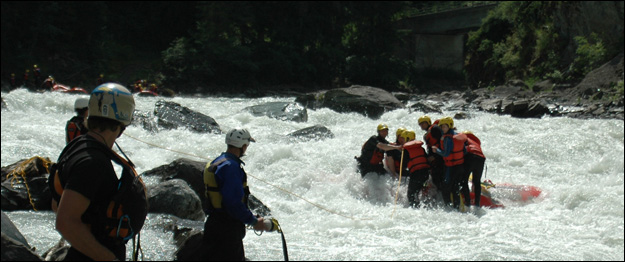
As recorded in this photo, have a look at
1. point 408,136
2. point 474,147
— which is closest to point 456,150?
point 474,147

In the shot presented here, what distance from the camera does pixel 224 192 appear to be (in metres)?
3.69

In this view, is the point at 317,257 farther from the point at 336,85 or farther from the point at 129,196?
the point at 336,85

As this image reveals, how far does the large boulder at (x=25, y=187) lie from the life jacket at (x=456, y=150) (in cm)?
517

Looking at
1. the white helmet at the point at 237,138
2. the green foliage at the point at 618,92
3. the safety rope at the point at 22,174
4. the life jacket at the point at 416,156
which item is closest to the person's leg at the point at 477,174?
the life jacket at the point at 416,156

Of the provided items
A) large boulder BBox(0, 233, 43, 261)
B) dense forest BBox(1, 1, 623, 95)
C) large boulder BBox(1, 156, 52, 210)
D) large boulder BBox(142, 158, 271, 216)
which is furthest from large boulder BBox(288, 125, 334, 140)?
dense forest BBox(1, 1, 623, 95)

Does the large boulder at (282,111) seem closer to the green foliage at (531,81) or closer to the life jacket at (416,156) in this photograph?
the life jacket at (416,156)

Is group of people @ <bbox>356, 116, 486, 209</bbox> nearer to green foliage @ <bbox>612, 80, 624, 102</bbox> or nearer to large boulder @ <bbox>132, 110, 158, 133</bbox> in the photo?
large boulder @ <bbox>132, 110, 158, 133</bbox>

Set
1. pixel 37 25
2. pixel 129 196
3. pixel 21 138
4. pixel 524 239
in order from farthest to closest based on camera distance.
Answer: pixel 37 25, pixel 21 138, pixel 524 239, pixel 129 196

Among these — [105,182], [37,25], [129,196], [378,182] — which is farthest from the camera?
[37,25]

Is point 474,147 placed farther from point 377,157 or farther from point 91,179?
point 91,179

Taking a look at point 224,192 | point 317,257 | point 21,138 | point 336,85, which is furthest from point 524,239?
point 336,85

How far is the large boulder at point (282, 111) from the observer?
1538 cm

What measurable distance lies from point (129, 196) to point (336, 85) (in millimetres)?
29569

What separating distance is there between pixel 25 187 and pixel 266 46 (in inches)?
954
